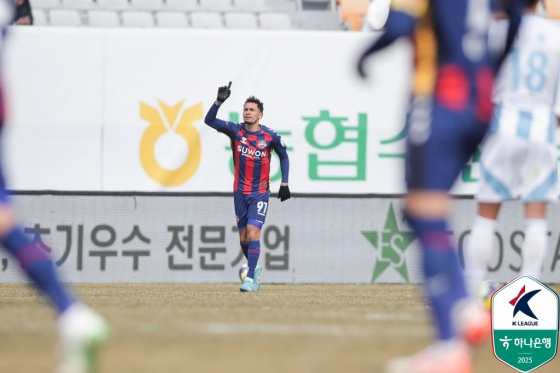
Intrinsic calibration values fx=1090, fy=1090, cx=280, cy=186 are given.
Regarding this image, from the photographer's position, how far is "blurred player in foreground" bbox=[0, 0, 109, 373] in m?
4.28

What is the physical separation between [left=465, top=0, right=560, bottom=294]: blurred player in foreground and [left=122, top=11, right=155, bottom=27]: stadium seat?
1193cm

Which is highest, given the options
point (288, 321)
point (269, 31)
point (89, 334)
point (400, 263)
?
point (269, 31)

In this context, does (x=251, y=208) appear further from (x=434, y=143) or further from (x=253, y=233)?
(x=434, y=143)

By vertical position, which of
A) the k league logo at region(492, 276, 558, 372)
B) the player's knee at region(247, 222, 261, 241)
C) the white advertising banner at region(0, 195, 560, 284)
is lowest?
the white advertising banner at region(0, 195, 560, 284)

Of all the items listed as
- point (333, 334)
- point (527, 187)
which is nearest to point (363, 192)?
point (527, 187)

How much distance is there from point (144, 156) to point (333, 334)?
11.3 meters

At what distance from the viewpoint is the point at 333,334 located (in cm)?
598

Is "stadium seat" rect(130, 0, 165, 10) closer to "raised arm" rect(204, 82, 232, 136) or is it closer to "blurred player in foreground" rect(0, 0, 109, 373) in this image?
"raised arm" rect(204, 82, 232, 136)

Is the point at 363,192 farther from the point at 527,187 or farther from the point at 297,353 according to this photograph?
the point at 297,353

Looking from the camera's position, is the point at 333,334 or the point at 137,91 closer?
the point at 333,334

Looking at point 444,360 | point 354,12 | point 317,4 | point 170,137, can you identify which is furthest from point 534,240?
point 317,4

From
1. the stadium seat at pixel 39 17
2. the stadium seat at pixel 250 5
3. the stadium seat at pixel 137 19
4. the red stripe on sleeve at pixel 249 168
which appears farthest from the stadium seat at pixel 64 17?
the red stripe on sleeve at pixel 249 168

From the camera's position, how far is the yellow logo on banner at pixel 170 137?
16.9 metres

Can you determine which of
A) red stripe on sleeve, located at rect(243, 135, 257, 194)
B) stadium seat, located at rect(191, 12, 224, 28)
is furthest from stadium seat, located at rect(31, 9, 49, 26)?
red stripe on sleeve, located at rect(243, 135, 257, 194)
